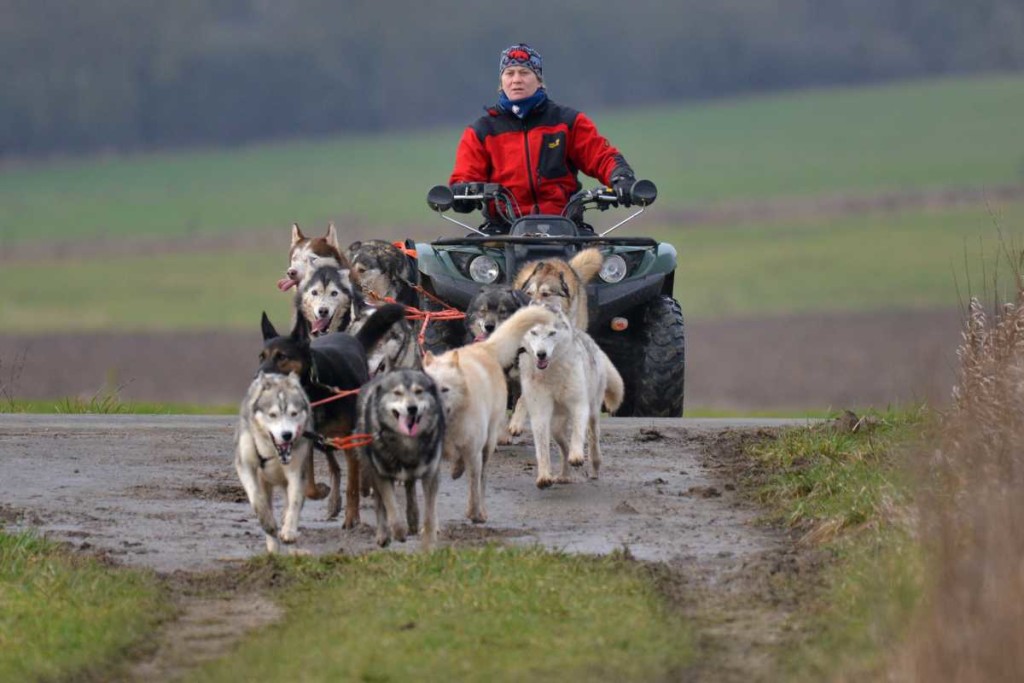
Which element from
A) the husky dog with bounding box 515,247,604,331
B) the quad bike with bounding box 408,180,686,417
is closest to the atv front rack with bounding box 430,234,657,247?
the quad bike with bounding box 408,180,686,417

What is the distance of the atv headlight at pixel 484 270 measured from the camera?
15539mm

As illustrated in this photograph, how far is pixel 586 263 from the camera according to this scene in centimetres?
1481

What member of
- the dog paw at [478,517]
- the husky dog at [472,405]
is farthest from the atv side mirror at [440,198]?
the dog paw at [478,517]

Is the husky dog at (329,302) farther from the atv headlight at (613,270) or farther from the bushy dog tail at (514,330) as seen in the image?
the atv headlight at (613,270)

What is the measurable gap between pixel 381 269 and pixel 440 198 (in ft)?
2.17

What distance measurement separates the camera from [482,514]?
11.2m

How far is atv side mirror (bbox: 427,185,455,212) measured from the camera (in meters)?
15.3

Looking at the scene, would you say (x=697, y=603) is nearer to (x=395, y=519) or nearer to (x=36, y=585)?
(x=395, y=519)

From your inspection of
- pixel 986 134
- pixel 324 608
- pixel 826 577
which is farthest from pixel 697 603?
pixel 986 134

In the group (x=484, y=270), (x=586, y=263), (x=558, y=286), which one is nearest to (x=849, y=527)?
(x=558, y=286)

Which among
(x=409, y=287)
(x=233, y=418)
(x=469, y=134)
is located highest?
(x=469, y=134)

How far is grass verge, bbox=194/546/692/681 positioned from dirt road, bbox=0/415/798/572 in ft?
2.49

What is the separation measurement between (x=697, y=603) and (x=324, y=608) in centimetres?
159

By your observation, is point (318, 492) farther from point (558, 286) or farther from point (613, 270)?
point (613, 270)
